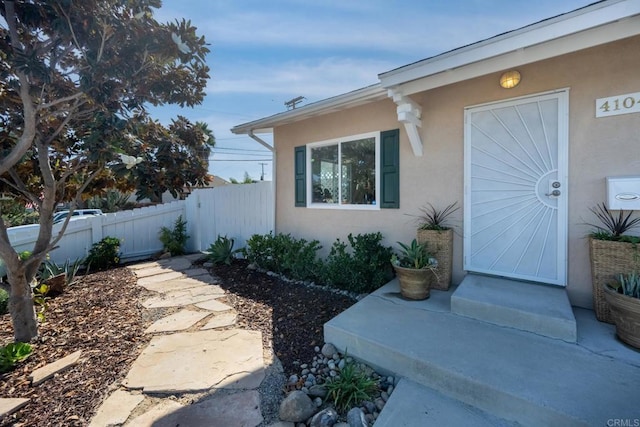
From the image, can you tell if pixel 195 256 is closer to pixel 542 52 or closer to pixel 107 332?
pixel 107 332

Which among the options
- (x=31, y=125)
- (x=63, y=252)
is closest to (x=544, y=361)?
(x=31, y=125)

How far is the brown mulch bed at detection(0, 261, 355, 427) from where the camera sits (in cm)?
207

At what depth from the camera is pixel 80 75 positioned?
2344mm

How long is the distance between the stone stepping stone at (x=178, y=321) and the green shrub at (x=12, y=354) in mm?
941

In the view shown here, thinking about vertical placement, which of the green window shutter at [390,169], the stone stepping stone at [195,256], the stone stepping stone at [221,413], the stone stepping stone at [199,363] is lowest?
the stone stepping stone at [221,413]

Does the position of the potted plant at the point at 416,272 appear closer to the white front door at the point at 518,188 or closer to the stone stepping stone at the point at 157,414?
the white front door at the point at 518,188

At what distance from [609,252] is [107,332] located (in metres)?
5.18

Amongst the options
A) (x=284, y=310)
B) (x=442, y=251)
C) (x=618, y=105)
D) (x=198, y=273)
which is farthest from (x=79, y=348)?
(x=618, y=105)

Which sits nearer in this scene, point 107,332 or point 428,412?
point 428,412

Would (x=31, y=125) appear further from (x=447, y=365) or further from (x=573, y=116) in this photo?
(x=573, y=116)

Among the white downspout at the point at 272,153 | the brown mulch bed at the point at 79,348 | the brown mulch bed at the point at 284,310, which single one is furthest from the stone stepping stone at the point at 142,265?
the white downspout at the point at 272,153

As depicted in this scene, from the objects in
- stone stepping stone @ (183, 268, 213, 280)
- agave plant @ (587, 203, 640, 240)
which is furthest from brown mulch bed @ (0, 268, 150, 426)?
agave plant @ (587, 203, 640, 240)

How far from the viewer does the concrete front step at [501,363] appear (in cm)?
171

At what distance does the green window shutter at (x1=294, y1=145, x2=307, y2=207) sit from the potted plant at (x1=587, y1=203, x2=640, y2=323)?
13.3 feet
